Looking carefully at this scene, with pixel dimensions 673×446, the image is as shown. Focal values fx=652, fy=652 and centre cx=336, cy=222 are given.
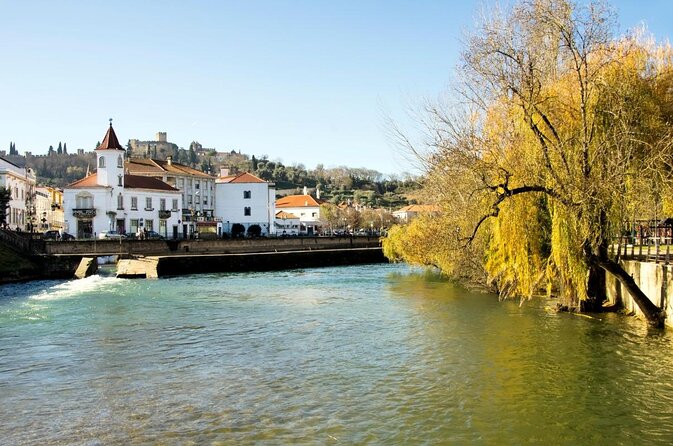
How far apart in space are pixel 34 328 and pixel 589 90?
1815 cm

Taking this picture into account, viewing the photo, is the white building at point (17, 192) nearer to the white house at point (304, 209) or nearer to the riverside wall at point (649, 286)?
the riverside wall at point (649, 286)

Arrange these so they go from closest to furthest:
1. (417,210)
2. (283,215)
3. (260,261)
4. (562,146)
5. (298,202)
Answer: (562,146)
(417,210)
(260,261)
(283,215)
(298,202)

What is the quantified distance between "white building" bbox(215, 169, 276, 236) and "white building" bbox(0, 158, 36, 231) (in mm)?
25104

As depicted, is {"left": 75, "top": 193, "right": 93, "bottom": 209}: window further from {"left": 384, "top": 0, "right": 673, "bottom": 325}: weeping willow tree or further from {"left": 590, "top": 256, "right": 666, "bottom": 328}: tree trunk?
{"left": 590, "top": 256, "right": 666, "bottom": 328}: tree trunk

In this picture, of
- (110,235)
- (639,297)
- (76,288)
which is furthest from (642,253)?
(110,235)

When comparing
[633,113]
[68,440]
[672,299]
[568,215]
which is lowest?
[68,440]

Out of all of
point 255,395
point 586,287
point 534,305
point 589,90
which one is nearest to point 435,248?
point 534,305

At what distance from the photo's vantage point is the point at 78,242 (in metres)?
51.6

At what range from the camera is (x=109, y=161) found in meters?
69.7

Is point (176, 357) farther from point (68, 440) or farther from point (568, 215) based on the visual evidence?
point (568, 215)

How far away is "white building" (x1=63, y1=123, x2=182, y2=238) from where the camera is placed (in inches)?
2709

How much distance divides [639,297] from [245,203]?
7865cm

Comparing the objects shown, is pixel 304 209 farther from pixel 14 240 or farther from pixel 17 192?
pixel 14 240

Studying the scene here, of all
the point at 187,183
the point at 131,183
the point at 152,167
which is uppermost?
the point at 152,167
